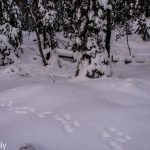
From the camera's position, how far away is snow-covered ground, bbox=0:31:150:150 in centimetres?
518

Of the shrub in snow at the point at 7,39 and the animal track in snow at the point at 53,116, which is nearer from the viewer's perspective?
the animal track in snow at the point at 53,116

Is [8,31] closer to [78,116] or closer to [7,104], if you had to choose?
[7,104]

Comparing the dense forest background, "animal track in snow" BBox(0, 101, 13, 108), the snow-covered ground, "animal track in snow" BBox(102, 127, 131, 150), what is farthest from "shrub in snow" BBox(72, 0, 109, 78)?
"animal track in snow" BBox(102, 127, 131, 150)

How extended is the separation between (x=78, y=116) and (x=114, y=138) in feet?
3.57

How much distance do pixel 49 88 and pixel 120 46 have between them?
18.0 metres

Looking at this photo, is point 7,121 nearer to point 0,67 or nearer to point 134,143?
point 134,143

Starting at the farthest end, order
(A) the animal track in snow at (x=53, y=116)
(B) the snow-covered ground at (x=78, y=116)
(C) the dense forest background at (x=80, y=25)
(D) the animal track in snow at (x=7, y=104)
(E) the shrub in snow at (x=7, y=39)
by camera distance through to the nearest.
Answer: (E) the shrub in snow at (x=7, y=39) → (C) the dense forest background at (x=80, y=25) → (D) the animal track in snow at (x=7, y=104) → (A) the animal track in snow at (x=53, y=116) → (B) the snow-covered ground at (x=78, y=116)


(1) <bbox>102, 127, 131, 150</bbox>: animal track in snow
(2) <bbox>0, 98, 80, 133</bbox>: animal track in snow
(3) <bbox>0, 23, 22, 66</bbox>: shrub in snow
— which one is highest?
(3) <bbox>0, 23, 22, 66</bbox>: shrub in snow

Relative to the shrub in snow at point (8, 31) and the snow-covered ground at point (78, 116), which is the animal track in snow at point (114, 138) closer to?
the snow-covered ground at point (78, 116)

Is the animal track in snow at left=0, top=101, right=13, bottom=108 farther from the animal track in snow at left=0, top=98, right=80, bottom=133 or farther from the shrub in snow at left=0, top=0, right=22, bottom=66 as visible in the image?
the shrub in snow at left=0, top=0, right=22, bottom=66

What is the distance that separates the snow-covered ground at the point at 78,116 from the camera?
5.18 meters

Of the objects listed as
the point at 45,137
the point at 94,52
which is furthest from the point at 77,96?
the point at 94,52

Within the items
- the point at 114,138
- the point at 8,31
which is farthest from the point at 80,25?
the point at 8,31

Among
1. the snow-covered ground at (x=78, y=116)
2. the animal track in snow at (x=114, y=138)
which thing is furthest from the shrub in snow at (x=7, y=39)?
the animal track in snow at (x=114, y=138)
